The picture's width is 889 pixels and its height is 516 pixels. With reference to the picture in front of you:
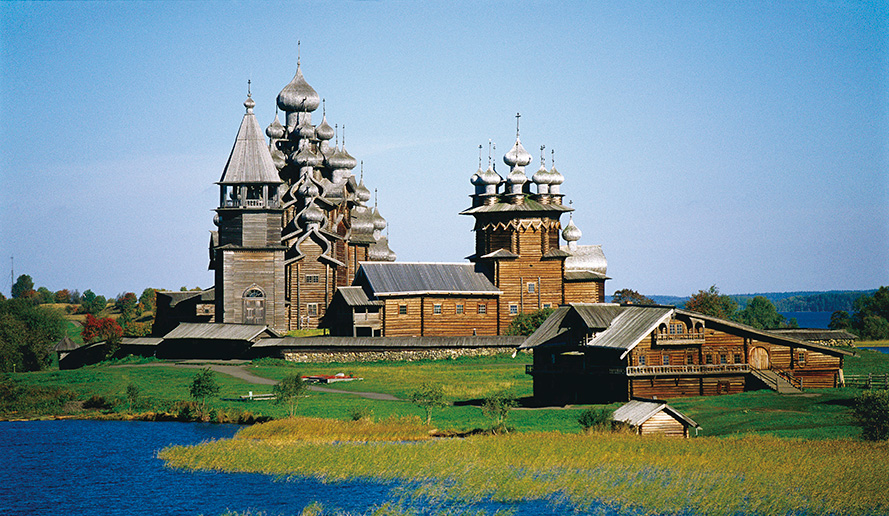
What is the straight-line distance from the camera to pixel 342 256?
81.1 metres

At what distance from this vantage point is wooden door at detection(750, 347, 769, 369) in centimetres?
4834

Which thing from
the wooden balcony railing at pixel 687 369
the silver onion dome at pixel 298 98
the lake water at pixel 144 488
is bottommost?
the lake water at pixel 144 488

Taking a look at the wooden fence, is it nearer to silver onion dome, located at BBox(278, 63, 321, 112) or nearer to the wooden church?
the wooden church

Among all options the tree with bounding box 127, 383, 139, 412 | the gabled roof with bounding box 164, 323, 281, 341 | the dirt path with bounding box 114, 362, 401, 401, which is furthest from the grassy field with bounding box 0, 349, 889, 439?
the gabled roof with bounding box 164, 323, 281, 341

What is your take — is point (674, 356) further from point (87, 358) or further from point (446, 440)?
point (87, 358)

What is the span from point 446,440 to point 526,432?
3254mm

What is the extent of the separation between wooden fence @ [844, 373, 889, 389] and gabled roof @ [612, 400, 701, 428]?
13752 mm

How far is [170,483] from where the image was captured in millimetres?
33062

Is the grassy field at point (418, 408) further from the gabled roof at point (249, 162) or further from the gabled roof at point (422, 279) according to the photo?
the gabled roof at point (249, 162)

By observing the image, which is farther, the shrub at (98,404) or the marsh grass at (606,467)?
the shrub at (98,404)

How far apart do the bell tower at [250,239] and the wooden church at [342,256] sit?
64 millimetres

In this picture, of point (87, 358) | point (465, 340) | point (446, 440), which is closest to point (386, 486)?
point (446, 440)

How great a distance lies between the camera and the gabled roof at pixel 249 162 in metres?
70.2

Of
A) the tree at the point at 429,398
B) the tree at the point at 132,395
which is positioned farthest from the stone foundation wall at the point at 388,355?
the tree at the point at 429,398
